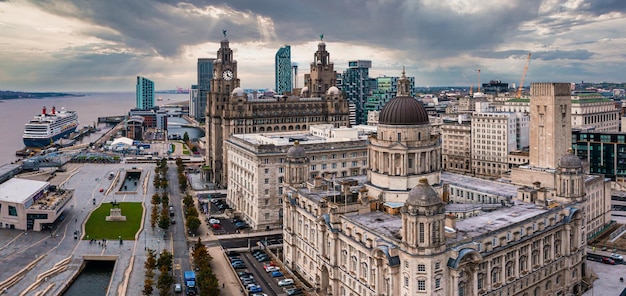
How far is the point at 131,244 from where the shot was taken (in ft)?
336

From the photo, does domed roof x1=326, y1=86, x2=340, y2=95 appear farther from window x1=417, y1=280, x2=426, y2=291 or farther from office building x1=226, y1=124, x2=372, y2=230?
window x1=417, y1=280, x2=426, y2=291

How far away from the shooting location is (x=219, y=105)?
510 ft

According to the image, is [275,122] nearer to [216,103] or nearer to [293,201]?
[216,103]

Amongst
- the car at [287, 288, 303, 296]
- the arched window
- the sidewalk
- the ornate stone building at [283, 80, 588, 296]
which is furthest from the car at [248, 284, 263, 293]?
the arched window

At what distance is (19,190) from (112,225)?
23.7m

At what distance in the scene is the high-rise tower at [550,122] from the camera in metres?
125

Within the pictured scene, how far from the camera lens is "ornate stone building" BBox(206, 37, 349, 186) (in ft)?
481

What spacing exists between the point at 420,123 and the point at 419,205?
74.5 ft

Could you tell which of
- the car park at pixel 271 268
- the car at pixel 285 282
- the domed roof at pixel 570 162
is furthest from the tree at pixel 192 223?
the domed roof at pixel 570 162

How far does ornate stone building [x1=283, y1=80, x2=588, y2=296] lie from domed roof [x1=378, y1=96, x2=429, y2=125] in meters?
0.15

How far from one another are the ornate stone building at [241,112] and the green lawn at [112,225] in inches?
1237

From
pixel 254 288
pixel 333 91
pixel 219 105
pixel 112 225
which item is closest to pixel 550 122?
pixel 333 91

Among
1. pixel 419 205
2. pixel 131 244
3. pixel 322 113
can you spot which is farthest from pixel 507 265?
pixel 322 113

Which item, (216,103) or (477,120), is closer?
(216,103)
